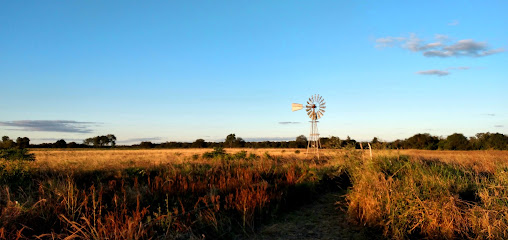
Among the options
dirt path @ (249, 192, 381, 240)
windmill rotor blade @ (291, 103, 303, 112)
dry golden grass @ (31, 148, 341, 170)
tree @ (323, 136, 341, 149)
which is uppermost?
windmill rotor blade @ (291, 103, 303, 112)

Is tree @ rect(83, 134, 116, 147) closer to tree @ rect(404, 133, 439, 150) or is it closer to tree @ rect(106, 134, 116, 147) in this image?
tree @ rect(106, 134, 116, 147)

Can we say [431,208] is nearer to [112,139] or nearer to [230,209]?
[230,209]

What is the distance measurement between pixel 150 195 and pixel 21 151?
7982 mm

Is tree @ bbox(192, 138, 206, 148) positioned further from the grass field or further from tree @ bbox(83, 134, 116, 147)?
the grass field

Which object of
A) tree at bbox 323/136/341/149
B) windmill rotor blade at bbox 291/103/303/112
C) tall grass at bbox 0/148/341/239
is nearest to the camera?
tall grass at bbox 0/148/341/239

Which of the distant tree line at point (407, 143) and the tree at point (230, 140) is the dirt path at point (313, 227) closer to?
the distant tree line at point (407, 143)

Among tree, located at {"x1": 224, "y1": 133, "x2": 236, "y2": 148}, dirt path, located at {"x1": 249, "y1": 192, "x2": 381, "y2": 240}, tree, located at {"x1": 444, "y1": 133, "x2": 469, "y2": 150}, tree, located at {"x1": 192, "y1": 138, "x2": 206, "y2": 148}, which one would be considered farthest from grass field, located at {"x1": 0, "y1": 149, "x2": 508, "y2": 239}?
tree, located at {"x1": 192, "y1": 138, "x2": 206, "y2": 148}

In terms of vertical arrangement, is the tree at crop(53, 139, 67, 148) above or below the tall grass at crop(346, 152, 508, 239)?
above

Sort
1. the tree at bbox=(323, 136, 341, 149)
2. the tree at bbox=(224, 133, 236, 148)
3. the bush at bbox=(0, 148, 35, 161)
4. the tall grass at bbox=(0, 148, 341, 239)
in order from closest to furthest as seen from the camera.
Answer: the tall grass at bbox=(0, 148, 341, 239)
the bush at bbox=(0, 148, 35, 161)
the tree at bbox=(323, 136, 341, 149)
the tree at bbox=(224, 133, 236, 148)

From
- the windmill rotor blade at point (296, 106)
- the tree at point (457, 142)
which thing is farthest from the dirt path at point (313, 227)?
the tree at point (457, 142)

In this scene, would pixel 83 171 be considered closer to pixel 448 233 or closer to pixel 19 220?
pixel 19 220

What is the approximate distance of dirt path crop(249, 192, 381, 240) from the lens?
7105 millimetres

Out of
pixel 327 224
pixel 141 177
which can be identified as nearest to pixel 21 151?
pixel 141 177

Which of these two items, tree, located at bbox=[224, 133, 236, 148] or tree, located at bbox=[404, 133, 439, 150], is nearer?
tree, located at bbox=[404, 133, 439, 150]
